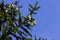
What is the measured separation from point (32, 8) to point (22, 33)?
1.05 m

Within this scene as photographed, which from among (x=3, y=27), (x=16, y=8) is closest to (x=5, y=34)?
(x=3, y=27)

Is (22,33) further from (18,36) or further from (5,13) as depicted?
(5,13)

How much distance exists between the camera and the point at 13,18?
516 inches

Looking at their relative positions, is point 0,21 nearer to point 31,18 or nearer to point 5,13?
point 5,13

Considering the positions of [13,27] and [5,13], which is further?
[5,13]

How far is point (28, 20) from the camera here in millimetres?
12969

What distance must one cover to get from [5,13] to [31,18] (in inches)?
50.6

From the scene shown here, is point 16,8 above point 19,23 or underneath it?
above

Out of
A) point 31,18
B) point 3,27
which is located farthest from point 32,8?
point 3,27

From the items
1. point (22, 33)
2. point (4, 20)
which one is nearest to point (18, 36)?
point (22, 33)

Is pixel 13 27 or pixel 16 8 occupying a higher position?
pixel 16 8

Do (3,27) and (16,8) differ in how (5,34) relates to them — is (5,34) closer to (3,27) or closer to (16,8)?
(3,27)

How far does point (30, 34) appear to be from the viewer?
510 inches

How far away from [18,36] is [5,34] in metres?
0.50
